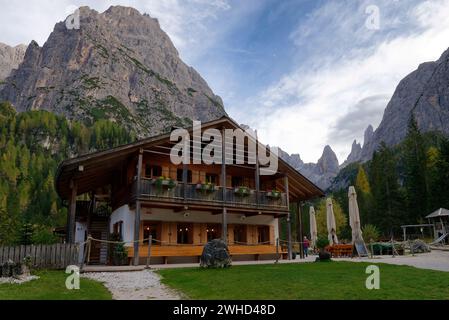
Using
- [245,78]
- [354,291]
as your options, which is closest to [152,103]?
[245,78]

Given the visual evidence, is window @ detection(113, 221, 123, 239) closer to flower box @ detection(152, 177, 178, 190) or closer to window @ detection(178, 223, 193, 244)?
window @ detection(178, 223, 193, 244)

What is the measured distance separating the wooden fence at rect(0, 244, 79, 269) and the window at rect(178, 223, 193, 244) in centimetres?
797

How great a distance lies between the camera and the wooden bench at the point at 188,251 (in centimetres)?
2058

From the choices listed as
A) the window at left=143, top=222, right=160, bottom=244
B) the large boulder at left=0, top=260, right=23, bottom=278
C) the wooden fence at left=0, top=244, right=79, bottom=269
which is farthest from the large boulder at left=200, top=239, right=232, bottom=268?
the window at left=143, top=222, right=160, bottom=244

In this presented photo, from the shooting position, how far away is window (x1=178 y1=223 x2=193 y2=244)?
76.7 ft

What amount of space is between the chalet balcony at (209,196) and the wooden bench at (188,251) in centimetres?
264

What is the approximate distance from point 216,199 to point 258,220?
5.09m

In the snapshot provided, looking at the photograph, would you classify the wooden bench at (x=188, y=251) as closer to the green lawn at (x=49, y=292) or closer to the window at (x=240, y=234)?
the window at (x=240, y=234)

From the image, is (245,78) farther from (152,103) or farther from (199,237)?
(152,103)

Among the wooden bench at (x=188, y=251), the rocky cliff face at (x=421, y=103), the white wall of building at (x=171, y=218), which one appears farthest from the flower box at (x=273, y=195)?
the rocky cliff face at (x=421, y=103)

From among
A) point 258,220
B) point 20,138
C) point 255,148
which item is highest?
point 20,138

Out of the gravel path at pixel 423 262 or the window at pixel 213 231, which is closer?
the gravel path at pixel 423 262

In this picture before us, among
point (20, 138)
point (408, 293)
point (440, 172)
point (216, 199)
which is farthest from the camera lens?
point (20, 138)

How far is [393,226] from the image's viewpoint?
57875mm
